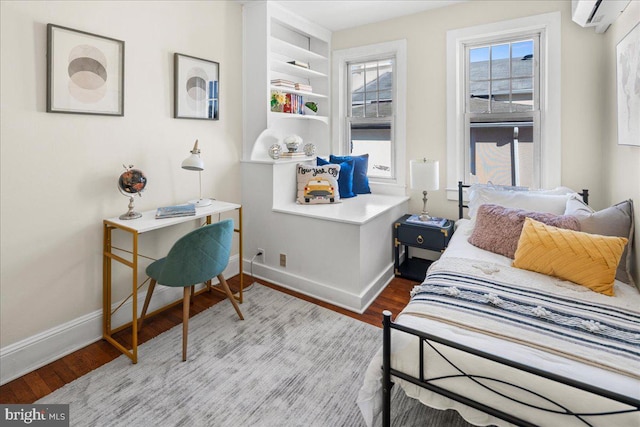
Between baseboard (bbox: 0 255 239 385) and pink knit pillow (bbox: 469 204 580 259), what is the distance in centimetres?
263

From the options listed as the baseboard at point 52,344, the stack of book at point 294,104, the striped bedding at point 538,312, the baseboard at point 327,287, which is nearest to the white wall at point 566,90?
the striped bedding at point 538,312

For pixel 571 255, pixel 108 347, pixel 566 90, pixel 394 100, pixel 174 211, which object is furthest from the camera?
pixel 394 100

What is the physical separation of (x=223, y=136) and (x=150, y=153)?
774 millimetres

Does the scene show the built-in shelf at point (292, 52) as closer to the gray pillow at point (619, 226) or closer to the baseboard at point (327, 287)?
the baseboard at point (327, 287)

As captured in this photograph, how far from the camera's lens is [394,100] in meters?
3.78

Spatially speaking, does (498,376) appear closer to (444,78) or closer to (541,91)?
(541,91)

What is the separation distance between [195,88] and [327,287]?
6.72 ft

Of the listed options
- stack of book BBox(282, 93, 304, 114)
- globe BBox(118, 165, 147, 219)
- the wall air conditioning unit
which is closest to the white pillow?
the wall air conditioning unit

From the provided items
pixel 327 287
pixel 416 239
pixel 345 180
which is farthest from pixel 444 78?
pixel 327 287

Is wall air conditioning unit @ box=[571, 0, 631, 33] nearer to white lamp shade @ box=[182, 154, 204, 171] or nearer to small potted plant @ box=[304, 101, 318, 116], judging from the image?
small potted plant @ box=[304, 101, 318, 116]

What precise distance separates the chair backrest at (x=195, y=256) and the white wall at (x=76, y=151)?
0.66 metres

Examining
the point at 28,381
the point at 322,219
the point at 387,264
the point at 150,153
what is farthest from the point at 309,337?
the point at 150,153

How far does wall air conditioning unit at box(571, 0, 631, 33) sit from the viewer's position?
2124mm

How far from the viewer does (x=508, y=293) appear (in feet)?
5.53
